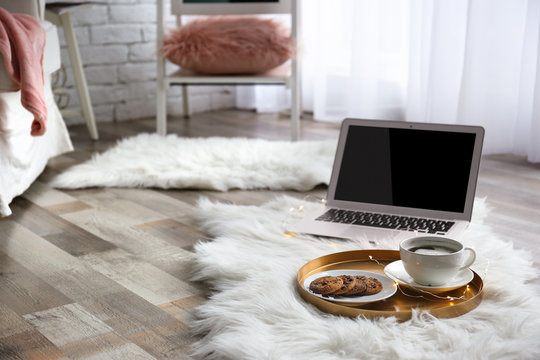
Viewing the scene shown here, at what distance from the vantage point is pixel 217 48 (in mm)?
2656

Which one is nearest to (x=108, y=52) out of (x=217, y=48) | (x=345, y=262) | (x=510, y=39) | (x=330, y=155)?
(x=217, y=48)

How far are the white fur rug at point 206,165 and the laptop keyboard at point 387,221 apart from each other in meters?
0.50

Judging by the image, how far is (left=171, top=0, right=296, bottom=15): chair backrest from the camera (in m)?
2.80

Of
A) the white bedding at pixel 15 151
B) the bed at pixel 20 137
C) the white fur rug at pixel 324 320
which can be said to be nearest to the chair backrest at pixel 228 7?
the bed at pixel 20 137

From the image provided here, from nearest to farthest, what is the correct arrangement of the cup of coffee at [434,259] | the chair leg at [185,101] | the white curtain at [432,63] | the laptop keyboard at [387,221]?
1. the cup of coffee at [434,259]
2. the laptop keyboard at [387,221]
3. the white curtain at [432,63]
4. the chair leg at [185,101]

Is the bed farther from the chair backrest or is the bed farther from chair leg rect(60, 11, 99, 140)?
the chair backrest

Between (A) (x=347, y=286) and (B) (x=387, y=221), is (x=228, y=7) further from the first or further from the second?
(A) (x=347, y=286)

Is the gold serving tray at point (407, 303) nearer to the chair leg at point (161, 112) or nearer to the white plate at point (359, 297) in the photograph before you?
the white plate at point (359, 297)

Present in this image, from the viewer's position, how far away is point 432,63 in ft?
8.54

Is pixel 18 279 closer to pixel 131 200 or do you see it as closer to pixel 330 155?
pixel 131 200

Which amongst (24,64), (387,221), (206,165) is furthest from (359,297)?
(206,165)

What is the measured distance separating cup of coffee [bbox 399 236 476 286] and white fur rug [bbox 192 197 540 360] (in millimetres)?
69

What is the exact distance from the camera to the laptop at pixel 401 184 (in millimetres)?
1516

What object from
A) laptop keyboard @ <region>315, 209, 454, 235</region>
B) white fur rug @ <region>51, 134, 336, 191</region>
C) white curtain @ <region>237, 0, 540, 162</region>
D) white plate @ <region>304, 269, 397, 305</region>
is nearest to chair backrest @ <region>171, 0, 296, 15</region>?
white curtain @ <region>237, 0, 540, 162</region>
